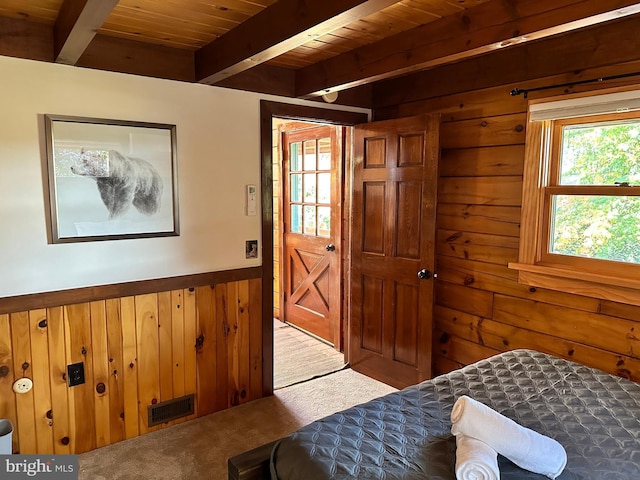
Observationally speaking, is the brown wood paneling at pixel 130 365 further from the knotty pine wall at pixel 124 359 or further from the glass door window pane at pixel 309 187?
the glass door window pane at pixel 309 187

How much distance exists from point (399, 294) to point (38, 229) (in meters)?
2.28

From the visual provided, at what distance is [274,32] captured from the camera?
6.47 ft

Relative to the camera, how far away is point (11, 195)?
7.12 ft

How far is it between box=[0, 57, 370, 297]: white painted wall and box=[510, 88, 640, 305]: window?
5.59 feet

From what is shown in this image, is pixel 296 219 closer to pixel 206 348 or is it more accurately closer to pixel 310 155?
pixel 310 155

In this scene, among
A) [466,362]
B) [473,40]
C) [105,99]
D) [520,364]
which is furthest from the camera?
[466,362]

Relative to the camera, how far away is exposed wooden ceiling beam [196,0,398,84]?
5.38ft

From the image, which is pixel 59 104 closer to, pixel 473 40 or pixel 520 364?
pixel 473 40

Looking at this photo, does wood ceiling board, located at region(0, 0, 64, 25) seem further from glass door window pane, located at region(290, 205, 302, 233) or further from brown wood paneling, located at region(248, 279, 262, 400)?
glass door window pane, located at region(290, 205, 302, 233)

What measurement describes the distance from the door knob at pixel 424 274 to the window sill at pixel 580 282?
56 centimetres

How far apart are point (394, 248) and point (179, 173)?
5.13ft

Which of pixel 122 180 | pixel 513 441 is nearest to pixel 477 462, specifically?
pixel 513 441

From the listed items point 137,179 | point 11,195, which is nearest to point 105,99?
point 137,179

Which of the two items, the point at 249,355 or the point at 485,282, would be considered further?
the point at 249,355
